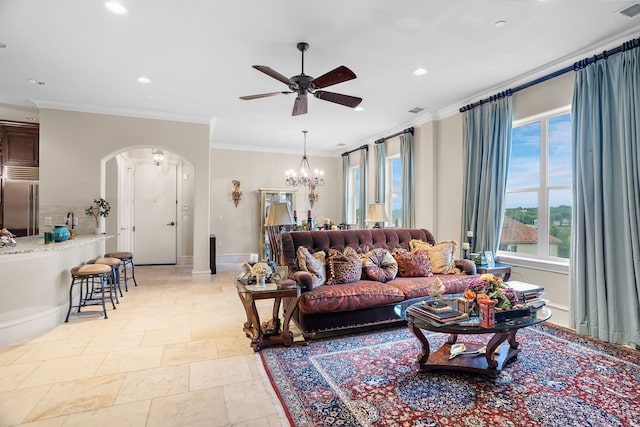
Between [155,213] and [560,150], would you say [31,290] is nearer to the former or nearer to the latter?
[155,213]

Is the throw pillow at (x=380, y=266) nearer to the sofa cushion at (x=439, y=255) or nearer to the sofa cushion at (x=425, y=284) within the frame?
the sofa cushion at (x=425, y=284)

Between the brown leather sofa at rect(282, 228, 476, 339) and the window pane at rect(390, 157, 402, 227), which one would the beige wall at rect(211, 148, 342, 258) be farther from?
the brown leather sofa at rect(282, 228, 476, 339)

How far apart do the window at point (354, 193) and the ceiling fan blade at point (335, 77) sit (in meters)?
5.46

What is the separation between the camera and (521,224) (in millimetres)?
4348

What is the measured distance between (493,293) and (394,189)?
474 cm

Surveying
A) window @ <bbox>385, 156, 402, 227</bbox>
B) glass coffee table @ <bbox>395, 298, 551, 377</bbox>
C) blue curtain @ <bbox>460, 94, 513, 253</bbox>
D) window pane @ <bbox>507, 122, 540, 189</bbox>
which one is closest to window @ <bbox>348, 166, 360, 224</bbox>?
window @ <bbox>385, 156, 402, 227</bbox>

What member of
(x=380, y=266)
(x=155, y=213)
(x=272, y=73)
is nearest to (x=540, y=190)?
(x=380, y=266)

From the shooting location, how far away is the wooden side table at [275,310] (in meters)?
2.93

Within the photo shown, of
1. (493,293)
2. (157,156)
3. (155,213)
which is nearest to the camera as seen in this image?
(493,293)

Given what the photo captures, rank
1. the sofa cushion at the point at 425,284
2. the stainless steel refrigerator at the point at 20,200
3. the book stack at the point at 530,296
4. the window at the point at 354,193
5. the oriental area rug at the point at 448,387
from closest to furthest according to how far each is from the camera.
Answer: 1. the oriental area rug at the point at 448,387
2. the book stack at the point at 530,296
3. the sofa cushion at the point at 425,284
4. the stainless steel refrigerator at the point at 20,200
5. the window at the point at 354,193

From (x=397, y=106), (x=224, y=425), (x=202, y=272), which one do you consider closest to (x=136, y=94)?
(x=202, y=272)

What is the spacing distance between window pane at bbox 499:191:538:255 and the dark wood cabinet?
26.4 feet

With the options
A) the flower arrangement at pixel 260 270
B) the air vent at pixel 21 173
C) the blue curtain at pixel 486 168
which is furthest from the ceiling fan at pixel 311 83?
the air vent at pixel 21 173

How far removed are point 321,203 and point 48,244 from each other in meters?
6.45
